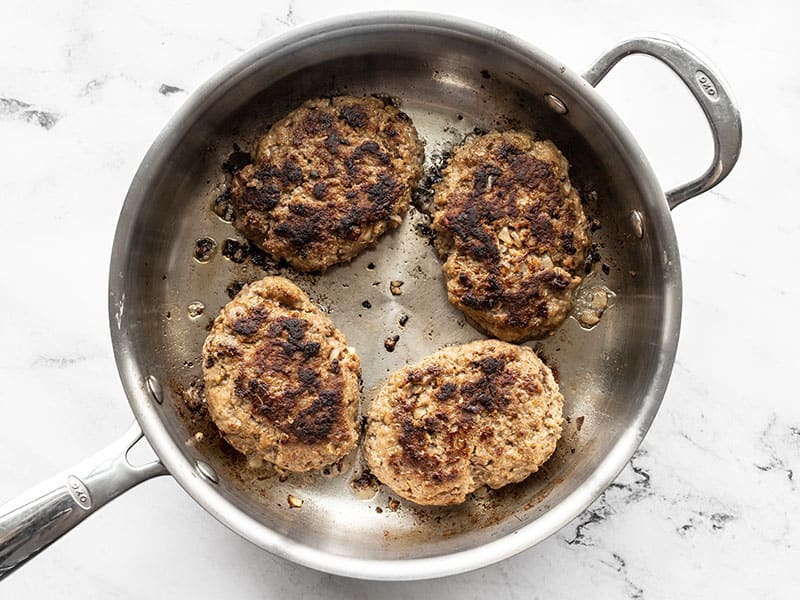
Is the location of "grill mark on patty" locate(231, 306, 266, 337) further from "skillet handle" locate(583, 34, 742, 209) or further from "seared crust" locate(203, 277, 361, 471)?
"skillet handle" locate(583, 34, 742, 209)

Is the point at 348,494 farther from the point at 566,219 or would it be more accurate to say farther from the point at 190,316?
the point at 566,219

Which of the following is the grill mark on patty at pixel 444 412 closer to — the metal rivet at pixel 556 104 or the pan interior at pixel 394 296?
the pan interior at pixel 394 296

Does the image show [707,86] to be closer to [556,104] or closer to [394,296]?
[556,104]

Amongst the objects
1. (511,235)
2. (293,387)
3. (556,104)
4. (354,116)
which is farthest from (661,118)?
(293,387)

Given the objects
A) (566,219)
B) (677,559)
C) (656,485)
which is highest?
(566,219)

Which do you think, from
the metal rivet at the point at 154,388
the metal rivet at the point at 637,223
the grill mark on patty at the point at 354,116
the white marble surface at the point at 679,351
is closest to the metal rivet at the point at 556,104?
the white marble surface at the point at 679,351

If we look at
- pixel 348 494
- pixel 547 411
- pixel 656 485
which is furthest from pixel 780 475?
pixel 348 494

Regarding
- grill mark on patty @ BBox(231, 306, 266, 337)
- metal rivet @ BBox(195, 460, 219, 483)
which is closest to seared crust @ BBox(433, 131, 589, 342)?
grill mark on patty @ BBox(231, 306, 266, 337)
